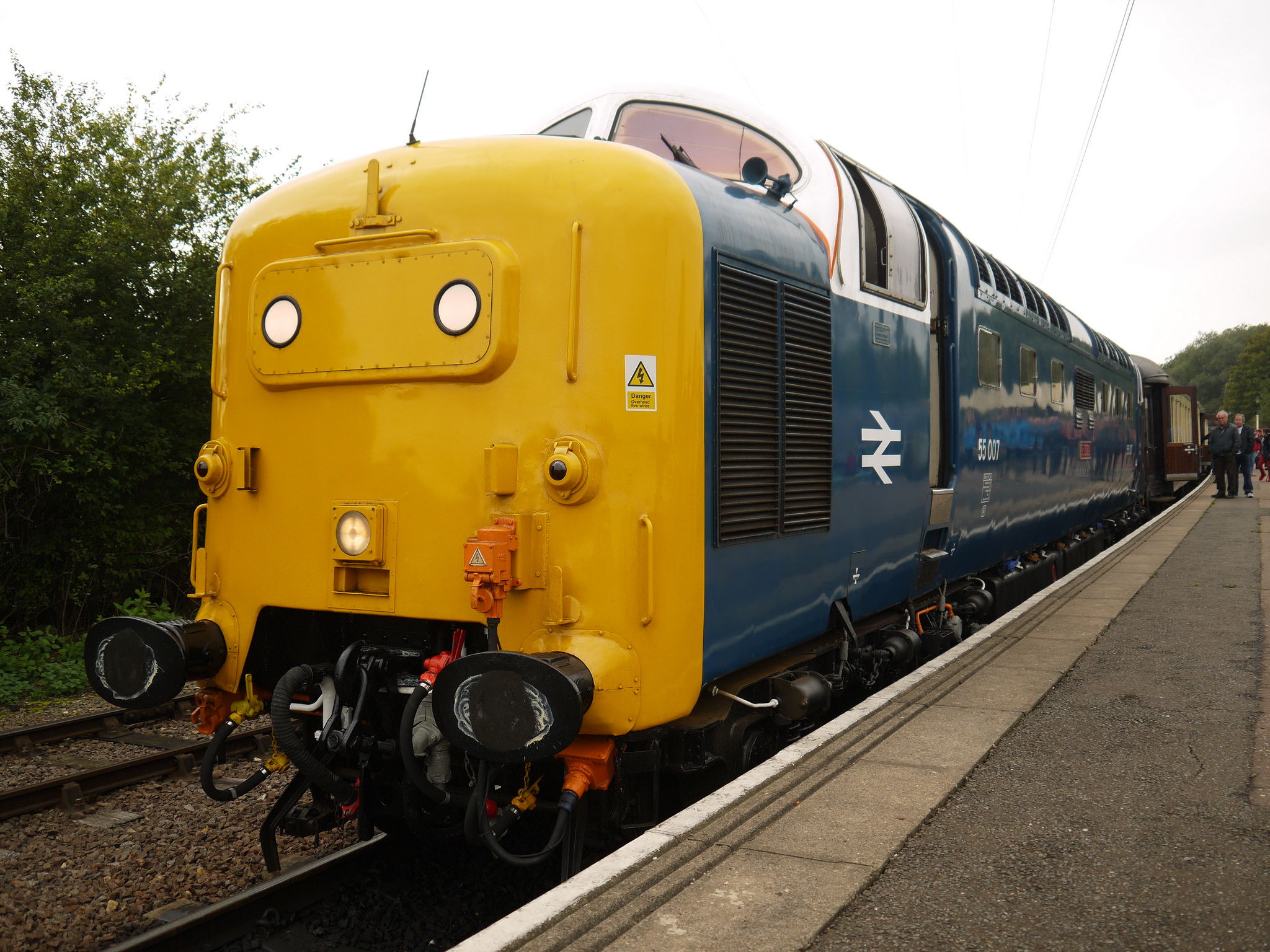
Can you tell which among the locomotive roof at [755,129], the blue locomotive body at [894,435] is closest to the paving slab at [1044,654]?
the blue locomotive body at [894,435]

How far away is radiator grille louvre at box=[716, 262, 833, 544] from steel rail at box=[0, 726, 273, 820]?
3705mm

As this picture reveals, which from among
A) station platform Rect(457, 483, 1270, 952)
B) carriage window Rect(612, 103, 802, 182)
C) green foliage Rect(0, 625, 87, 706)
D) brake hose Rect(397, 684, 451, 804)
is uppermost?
carriage window Rect(612, 103, 802, 182)

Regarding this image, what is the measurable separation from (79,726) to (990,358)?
6.96 metres

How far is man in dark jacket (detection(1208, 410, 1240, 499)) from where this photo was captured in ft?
60.4

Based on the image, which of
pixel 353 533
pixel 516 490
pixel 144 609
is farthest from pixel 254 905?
pixel 144 609

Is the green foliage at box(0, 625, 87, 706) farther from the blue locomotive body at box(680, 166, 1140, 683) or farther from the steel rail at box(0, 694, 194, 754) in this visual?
the blue locomotive body at box(680, 166, 1140, 683)

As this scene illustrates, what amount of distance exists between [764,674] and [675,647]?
0.94 meters

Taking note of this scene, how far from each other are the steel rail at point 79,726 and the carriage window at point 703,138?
445 cm

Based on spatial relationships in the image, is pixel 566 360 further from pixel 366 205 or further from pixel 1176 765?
pixel 1176 765

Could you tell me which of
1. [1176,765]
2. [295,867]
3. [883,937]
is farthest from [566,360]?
[1176,765]

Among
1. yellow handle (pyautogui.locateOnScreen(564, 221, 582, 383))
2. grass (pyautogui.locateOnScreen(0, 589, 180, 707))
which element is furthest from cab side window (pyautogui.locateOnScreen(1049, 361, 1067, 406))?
grass (pyautogui.locateOnScreen(0, 589, 180, 707))

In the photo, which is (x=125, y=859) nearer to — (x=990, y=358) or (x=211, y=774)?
(x=211, y=774)

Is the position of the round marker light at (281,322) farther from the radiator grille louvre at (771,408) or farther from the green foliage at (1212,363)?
the green foliage at (1212,363)

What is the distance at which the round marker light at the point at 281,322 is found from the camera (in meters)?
3.76
